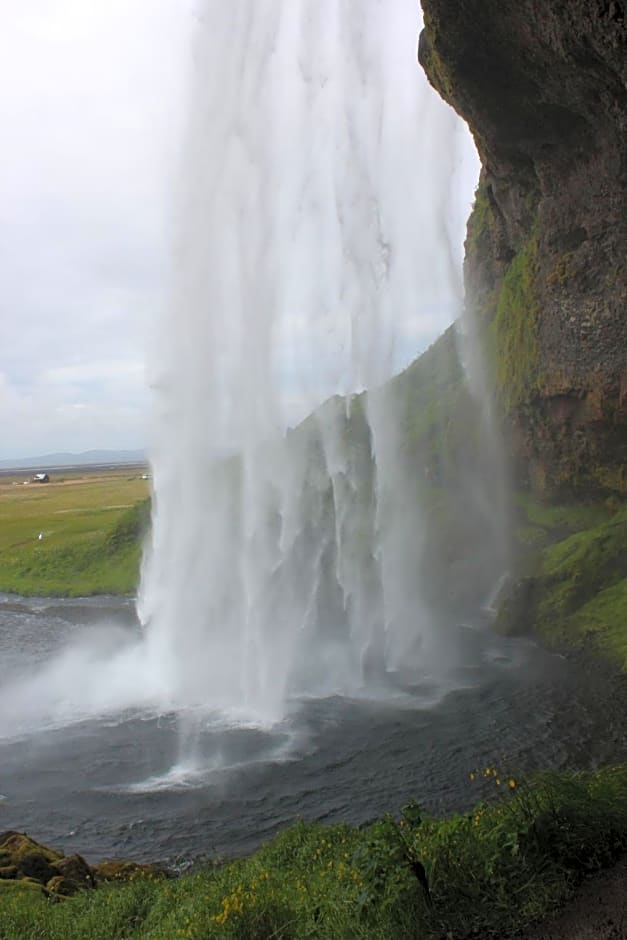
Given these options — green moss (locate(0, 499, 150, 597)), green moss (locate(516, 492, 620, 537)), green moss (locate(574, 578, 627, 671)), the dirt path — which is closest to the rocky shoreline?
the dirt path

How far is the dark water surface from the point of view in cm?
1599

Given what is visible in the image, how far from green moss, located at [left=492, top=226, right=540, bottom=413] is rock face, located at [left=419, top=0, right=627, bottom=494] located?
0.34ft

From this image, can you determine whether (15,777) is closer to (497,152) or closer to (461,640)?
(461,640)

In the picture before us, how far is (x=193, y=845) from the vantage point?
1500 cm

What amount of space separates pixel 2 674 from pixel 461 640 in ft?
61.7

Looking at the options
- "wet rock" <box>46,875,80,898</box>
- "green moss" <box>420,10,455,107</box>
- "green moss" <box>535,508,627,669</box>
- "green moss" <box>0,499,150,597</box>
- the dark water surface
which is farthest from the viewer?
"green moss" <box>0,499,150,597</box>

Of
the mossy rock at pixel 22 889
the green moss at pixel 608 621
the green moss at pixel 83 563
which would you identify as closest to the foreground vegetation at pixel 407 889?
the mossy rock at pixel 22 889

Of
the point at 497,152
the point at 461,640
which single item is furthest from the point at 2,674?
the point at 497,152

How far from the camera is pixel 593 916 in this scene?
7.28 meters

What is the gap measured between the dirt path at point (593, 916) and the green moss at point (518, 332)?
31.2m

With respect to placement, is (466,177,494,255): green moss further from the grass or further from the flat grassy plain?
the flat grassy plain

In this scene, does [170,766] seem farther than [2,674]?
No

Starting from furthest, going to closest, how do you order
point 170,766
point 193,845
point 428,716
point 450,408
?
point 450,408, point 428,716, point 170,766, point 193,845

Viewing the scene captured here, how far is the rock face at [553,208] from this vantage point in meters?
20.8
